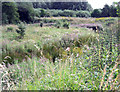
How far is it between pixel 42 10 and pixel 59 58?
8.79ft

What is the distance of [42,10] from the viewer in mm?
5383

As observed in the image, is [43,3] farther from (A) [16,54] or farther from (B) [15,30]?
(A) [16,54]

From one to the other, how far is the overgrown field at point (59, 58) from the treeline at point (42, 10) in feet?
1.20

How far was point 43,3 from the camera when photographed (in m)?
4.89

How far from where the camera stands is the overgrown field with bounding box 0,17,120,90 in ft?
6.36

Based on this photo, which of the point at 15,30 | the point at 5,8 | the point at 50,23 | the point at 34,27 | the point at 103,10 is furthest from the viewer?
the point at 50,23

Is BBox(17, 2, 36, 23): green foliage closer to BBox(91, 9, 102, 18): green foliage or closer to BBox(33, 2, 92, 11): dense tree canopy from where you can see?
BBox(33, 2, 92, 11): dense tree canopy

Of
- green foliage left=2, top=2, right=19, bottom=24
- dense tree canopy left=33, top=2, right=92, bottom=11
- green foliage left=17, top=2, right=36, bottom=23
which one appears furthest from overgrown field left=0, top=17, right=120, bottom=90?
dense tree canopy left=33, top=2, right=92, bottom=11

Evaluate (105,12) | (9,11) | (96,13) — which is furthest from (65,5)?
(9,11)

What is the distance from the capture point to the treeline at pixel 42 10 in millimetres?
4884

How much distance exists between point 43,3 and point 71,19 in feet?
7.59

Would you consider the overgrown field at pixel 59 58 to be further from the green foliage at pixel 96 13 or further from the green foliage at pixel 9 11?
the green foliage at pixel 96 13

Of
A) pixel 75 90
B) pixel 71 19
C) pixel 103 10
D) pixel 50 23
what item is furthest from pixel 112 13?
pixel 75 90

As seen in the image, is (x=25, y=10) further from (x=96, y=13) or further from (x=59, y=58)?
(x=96, y=13)
